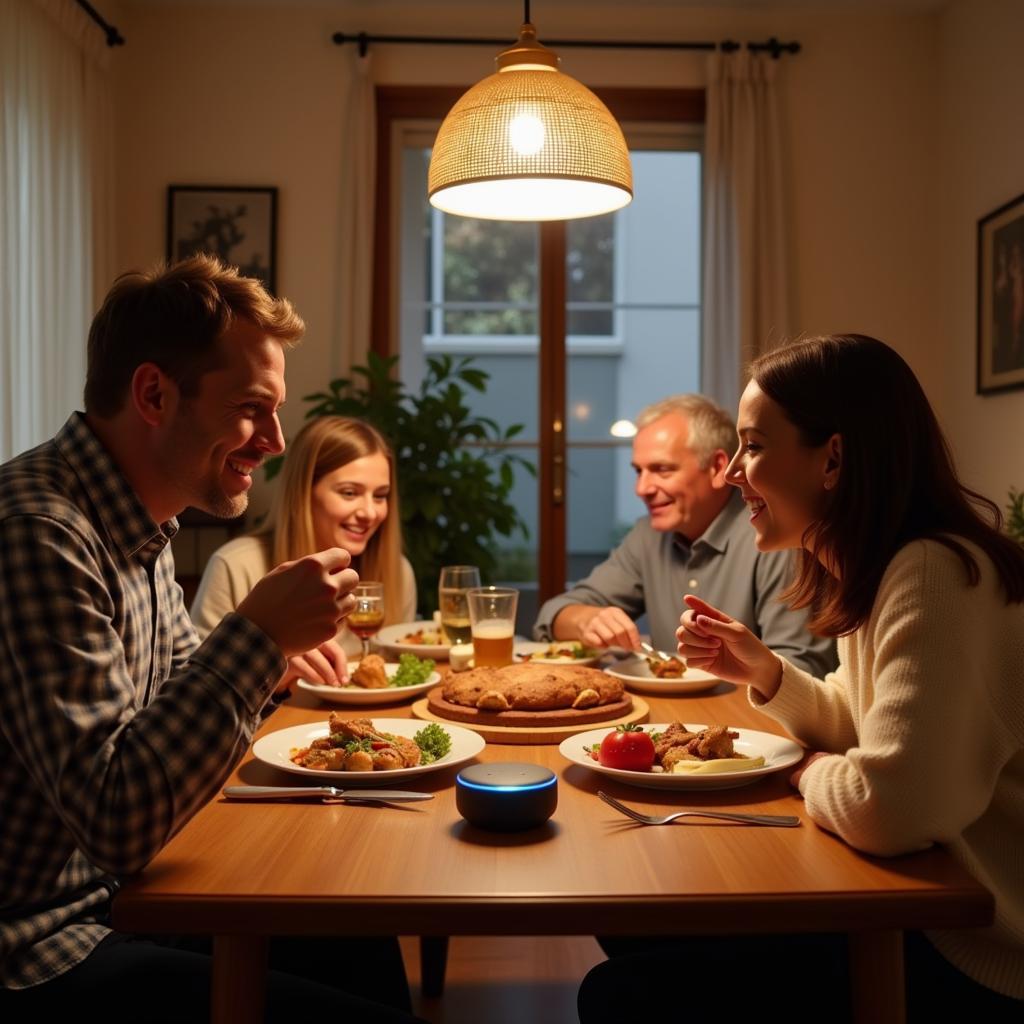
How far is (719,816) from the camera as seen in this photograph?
1356 millimetres

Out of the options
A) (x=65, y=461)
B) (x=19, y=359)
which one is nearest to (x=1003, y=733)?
(x=65, y=461)

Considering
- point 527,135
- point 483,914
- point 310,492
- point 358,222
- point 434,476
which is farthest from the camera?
point 358,222

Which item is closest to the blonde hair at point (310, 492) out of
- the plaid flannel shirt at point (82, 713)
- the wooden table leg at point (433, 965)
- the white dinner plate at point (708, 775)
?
the wooden table leg at point (433, 965)

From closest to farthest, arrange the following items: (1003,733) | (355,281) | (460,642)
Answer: (1003,733)
(460,642)
(355,281)

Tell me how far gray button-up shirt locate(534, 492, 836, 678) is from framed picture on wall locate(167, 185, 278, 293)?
2343mm

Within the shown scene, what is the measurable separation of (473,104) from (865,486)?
1.10m

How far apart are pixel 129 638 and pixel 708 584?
1789 millimetres

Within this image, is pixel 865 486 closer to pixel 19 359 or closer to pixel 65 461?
pixel 65 461

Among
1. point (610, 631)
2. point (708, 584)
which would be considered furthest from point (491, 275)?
point (610, 631)

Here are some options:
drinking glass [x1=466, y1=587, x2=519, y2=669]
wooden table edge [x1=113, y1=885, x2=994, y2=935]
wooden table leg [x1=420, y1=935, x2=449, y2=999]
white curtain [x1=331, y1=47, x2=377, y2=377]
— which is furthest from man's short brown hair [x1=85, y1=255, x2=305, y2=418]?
white curtain [x1=331, y1=47, x2=377, y2=377]

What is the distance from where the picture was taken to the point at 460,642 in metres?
2.52

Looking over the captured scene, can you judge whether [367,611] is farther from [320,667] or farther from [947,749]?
[947,749]

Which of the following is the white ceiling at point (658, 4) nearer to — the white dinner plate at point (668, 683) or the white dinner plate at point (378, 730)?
the white dinner plate at point (668, 683)

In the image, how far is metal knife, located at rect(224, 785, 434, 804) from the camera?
1.42 m
